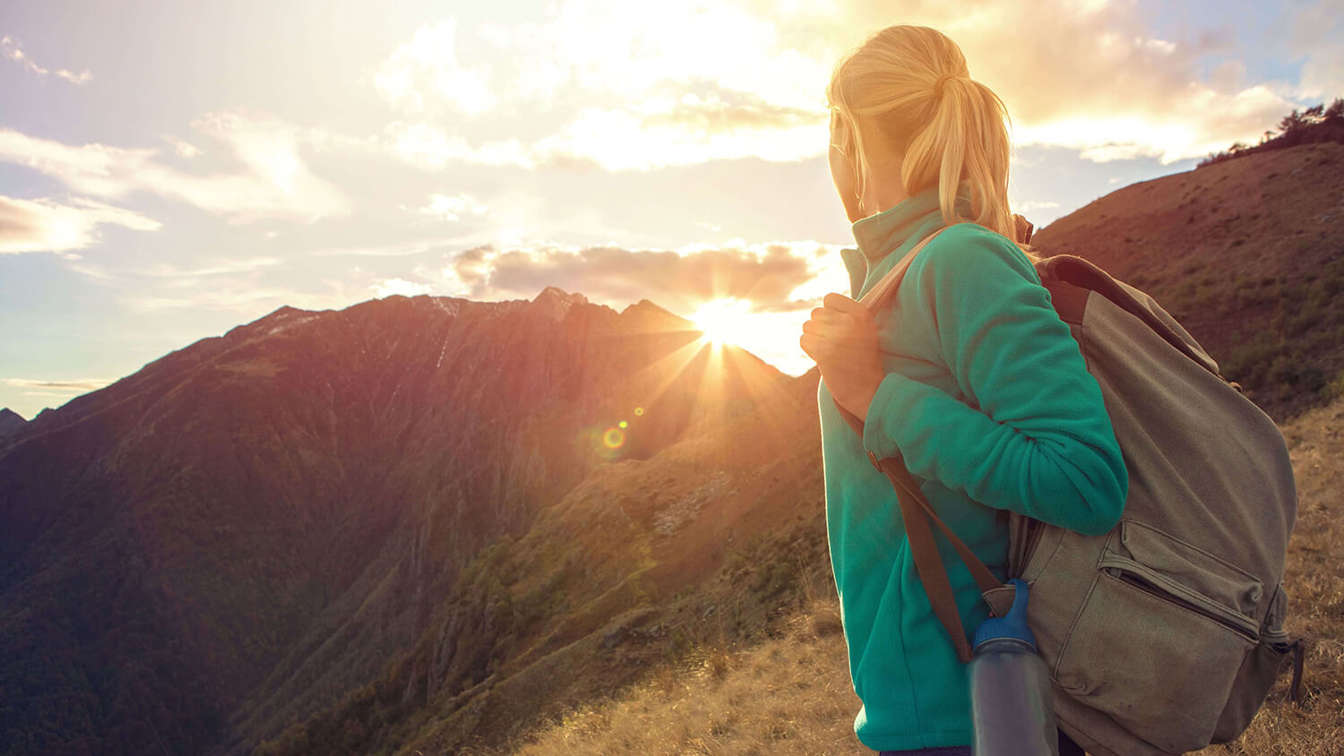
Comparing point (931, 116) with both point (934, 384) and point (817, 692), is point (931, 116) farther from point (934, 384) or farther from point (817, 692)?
point (817, 692)

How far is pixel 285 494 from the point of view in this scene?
128500mm

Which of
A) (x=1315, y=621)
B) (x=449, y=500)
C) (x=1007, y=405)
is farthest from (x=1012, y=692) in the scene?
(x=449, y=500)

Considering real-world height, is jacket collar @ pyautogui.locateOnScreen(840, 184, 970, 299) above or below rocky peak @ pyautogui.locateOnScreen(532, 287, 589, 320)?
below

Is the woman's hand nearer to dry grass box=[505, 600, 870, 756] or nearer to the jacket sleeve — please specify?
the jacket sleeve

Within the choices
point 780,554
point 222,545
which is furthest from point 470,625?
point 222,545

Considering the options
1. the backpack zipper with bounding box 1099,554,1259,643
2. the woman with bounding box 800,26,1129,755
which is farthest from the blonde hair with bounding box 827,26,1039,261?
the backpack zipper with bounding box 1099,554,1259,643

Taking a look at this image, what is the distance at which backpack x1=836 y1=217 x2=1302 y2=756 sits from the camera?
3.46 feet

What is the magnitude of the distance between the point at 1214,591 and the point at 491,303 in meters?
157

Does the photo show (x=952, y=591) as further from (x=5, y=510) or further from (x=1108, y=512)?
(x=5, y=510)

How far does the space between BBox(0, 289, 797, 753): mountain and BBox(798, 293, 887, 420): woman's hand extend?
6426 cm

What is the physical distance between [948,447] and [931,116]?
711 mm

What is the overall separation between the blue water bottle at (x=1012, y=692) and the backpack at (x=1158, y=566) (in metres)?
0.03

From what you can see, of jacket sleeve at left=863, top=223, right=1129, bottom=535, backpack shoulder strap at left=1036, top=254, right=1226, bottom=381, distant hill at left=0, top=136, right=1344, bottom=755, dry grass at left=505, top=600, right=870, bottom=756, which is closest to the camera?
jacket sleeve at left=863, top=223, right=1129, bottom=535

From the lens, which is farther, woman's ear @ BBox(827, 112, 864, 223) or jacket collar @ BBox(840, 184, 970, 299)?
woman's ear @ BBox(827, 112, 864, 223)
